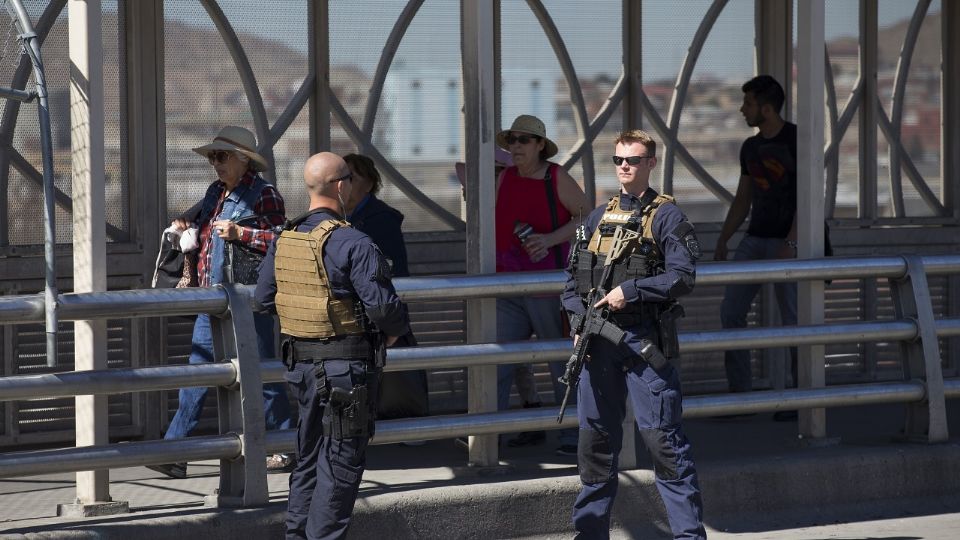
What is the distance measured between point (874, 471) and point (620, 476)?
1.43 m

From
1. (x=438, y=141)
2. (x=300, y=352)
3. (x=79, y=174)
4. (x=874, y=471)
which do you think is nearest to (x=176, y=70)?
(x=438, y=141)

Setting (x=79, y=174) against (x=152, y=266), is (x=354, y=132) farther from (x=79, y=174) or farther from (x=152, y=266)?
(x=79, y=174)

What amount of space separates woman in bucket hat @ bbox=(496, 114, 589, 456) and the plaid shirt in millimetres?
1294

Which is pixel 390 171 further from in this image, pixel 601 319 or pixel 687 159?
pixel 601 319

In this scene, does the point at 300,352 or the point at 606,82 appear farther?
the point at 606,82

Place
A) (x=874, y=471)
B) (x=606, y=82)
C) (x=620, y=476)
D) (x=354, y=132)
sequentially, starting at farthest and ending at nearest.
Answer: (x=606, y=82) < (x=354, y=132) < (x=874, y=471) < (x=620, y=476)

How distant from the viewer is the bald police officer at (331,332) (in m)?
5.69

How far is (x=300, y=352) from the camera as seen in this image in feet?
19.1

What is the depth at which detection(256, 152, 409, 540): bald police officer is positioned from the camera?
5.69 metres

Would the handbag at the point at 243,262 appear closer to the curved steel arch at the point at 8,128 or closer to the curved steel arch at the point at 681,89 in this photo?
the curved steel arch at the point at 8,128

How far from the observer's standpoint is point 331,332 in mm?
5734

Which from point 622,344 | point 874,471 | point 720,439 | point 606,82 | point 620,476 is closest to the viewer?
point 622,344

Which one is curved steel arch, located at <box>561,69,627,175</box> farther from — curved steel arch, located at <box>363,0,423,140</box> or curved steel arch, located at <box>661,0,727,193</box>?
curved steel arch, located at <box>363,0,423,140</box>

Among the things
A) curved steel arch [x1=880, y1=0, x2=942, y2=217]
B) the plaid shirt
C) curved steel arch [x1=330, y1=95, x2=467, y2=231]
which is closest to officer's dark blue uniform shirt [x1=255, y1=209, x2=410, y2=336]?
the plaid shirt
